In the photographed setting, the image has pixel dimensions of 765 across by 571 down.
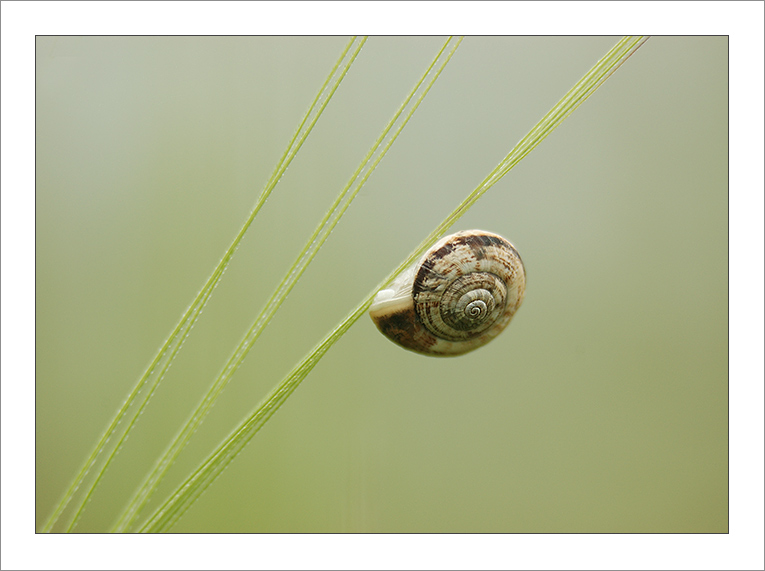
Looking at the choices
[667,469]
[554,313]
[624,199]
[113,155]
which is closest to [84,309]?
[113,155]

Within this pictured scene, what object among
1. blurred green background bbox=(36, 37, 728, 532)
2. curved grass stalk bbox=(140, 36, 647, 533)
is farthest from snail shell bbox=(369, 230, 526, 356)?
blurred green background bbox=(36, 37, 728, 532)

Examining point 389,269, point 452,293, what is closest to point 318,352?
point 452,293

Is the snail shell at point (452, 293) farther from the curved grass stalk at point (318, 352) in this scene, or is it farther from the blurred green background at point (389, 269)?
the blurred green background at point (389, 269)

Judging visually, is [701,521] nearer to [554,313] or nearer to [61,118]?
[554,313]

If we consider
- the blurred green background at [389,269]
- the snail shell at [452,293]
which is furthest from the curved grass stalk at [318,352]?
the blurred green background at [389,269]

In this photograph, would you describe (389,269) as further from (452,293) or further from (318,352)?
(318,352)

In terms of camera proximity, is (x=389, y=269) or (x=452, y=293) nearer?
(x=452, y=293)
